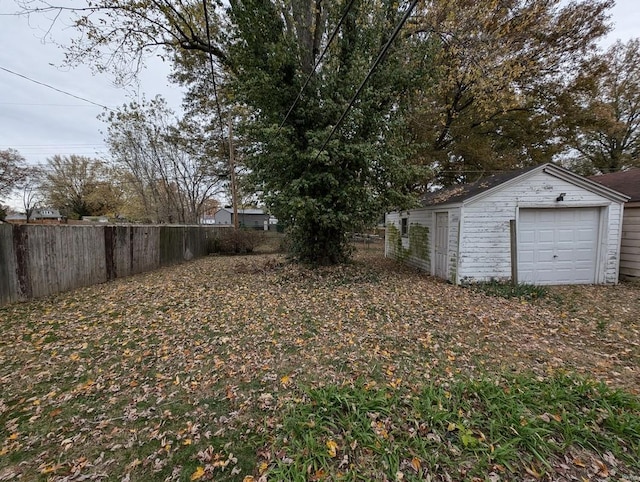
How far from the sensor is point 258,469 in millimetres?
1920

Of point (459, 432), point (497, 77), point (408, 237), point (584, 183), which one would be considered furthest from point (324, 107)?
point (459, 432)

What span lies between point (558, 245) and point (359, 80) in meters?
6.32

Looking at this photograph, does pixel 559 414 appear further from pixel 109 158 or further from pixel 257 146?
pixel 109 158

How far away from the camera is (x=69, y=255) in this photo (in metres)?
6.43

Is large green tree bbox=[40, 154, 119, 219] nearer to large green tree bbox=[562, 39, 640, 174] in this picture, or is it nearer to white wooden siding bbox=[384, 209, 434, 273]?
white wooden siding bbox=[384, 209, 434, 273]

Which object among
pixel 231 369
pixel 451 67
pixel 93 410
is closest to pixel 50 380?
pixel 93 410

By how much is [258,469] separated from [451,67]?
38.9 feet

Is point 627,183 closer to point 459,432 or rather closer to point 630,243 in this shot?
point 630,243

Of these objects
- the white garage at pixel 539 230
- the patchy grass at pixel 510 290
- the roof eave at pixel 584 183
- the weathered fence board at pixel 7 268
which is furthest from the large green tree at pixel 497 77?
the weathered fence board at pixel 7 268

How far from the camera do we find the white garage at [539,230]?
6.64 metres

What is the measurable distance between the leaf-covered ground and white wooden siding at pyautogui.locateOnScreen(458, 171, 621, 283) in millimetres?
1028

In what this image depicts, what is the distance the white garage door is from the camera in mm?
6844

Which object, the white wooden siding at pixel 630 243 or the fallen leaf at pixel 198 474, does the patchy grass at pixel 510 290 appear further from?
the fallen leaf at pixel 198 474

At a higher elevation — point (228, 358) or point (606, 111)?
point (606, 111)
